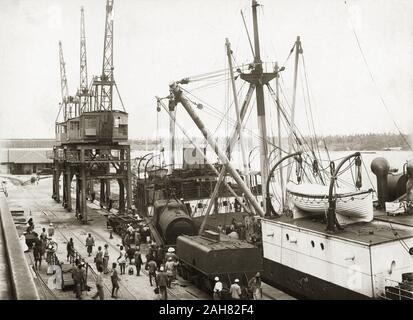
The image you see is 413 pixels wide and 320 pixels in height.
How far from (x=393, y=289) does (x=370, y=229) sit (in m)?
3.38

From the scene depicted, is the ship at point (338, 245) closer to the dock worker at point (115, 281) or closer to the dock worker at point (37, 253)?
the dock worker at point (115, 281)

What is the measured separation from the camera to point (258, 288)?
18.6m

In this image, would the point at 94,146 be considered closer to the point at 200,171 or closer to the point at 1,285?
the point at 200,171

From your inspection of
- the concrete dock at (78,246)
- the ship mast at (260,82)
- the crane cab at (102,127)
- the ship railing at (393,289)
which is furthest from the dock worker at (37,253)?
the ship railing at (393,289)

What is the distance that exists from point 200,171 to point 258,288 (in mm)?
22496

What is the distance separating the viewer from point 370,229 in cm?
1970

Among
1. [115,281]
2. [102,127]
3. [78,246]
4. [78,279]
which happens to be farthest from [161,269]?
[102,127]

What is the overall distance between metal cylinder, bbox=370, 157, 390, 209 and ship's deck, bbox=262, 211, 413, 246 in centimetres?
316

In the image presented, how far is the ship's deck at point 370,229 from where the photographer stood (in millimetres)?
17931

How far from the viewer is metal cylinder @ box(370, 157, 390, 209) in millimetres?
25341

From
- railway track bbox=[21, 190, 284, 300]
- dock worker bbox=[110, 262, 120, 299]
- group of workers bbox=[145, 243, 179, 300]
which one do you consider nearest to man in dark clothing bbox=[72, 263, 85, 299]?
dock worker bbox=[110, 262, 120, 299]

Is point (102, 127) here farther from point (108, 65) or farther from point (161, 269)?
point (161, 269)

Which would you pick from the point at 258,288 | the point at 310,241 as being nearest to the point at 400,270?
the point at 310,241

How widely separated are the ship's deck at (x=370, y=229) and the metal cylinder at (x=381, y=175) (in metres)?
3.16
